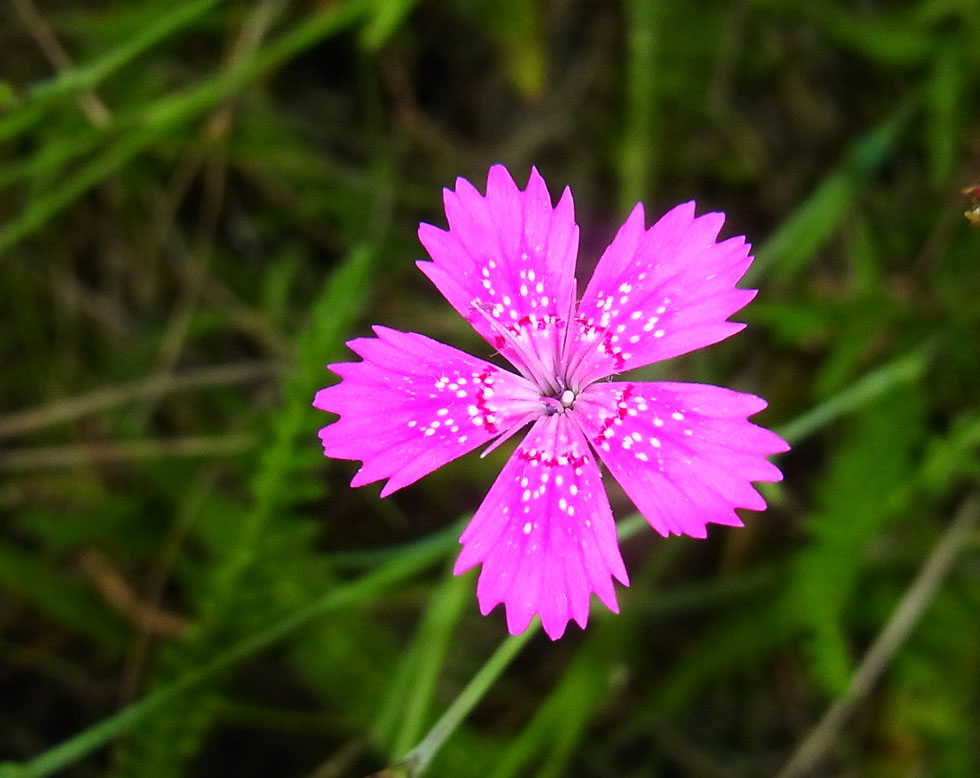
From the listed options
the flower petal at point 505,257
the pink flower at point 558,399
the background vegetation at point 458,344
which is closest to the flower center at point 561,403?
the pink flower at point 558,399

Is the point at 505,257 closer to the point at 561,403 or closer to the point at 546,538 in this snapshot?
the point at 561,403

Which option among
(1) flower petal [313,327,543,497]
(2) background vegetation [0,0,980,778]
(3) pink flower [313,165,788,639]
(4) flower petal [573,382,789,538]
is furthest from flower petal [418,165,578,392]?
(2) background vegetation [0,0,980,778]

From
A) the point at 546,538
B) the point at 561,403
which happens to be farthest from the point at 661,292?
the point at 546,538

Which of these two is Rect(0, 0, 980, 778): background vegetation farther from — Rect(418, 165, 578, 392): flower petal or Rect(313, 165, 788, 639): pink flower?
Rect(418, 165, 578, 392): flower petal

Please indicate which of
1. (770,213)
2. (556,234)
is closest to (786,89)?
(770,213)

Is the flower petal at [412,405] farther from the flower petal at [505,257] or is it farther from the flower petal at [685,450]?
the flower petal at [685,450]
